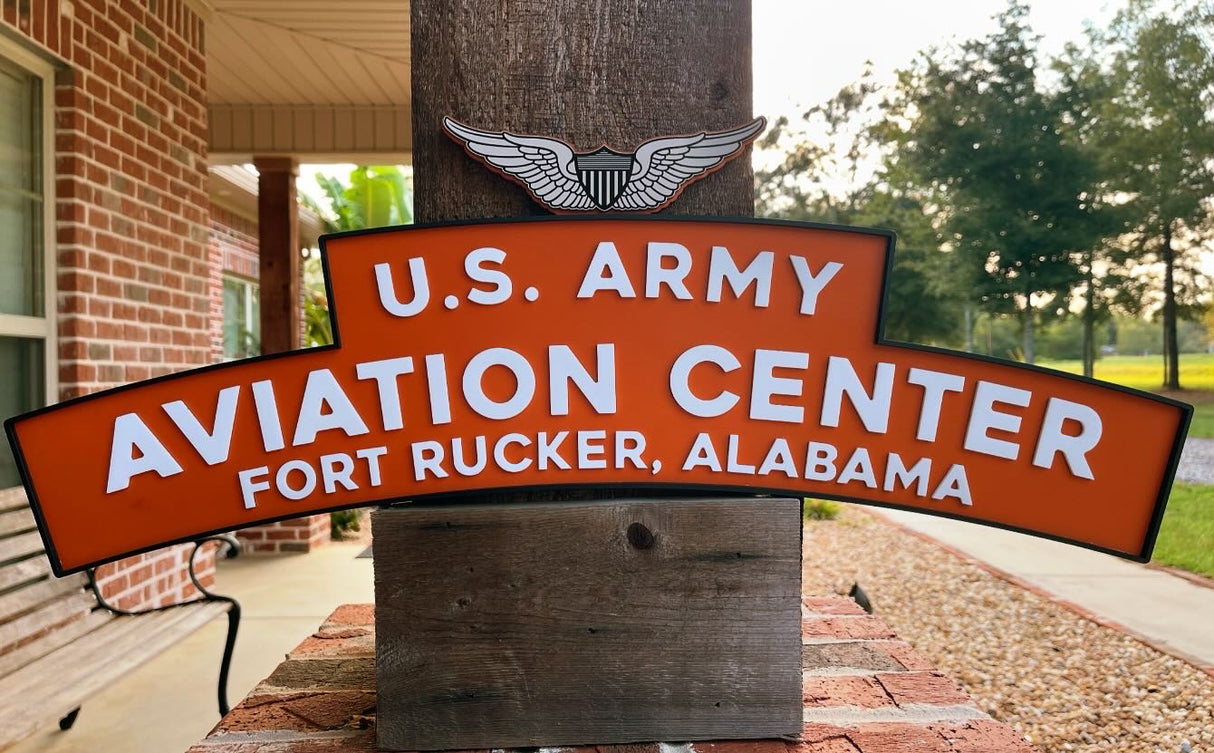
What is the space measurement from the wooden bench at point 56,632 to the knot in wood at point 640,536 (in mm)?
1552

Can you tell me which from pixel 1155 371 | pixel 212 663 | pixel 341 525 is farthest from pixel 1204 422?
pixel 212 663

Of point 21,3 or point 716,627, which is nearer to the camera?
point 716,627

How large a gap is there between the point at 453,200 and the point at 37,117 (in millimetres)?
2579

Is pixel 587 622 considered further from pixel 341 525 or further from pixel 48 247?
pixel 341 525

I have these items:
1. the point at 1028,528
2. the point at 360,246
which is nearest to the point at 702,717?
the point at 1028,528

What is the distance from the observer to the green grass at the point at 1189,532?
6203mm

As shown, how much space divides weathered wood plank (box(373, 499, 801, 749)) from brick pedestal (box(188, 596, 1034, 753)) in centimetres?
8

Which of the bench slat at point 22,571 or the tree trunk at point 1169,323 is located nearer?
the bench slat at point 22,571

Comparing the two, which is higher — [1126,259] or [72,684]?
[1126,259]

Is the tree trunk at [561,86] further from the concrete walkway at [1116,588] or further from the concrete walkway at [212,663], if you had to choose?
the concrete walkway at [1116,588]

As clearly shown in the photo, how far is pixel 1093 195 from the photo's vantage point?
706 inches

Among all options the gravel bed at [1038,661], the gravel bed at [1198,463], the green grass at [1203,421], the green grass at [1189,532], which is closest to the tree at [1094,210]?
the green grass at [1203,421]

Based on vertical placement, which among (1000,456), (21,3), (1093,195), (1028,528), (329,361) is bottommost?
(1028,528)

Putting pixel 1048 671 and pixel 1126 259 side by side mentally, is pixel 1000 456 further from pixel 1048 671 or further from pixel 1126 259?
pixel 1126 259
